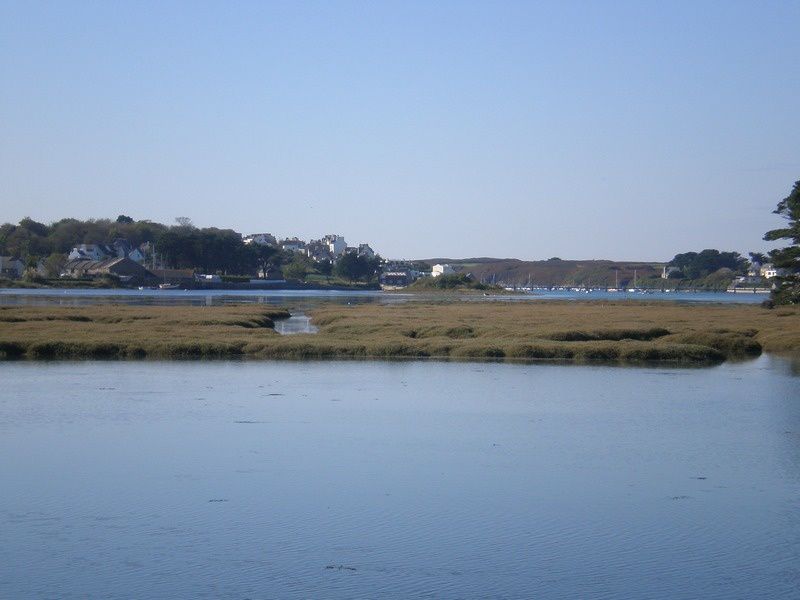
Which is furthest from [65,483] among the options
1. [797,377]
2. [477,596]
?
[797,377]

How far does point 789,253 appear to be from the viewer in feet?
155

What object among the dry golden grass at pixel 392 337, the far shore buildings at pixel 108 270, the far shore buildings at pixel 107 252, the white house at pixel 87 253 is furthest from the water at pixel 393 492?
the far shore buildings at pixel 107 252

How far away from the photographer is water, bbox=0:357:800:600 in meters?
9.95

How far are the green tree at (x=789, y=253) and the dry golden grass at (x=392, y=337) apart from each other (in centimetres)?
304

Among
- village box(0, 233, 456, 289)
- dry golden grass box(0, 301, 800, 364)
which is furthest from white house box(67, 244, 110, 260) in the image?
dry golden grass box(0, 301, 800, 364)

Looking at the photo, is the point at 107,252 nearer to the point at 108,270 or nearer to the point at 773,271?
the point at 108,270

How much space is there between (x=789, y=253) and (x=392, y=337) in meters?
23.1

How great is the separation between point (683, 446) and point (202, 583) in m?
10.0

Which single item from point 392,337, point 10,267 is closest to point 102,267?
point 10,267

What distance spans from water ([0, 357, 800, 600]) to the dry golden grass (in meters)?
6.93

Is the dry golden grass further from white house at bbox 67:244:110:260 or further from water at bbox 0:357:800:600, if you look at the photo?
white house at bbox 67:244:110:260

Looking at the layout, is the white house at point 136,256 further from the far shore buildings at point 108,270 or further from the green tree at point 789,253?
the green tree at point 789,253

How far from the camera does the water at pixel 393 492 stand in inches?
392

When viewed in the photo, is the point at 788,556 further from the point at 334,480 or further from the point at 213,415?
the point at 213,415
